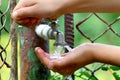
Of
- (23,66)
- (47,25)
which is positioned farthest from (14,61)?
(47,25)

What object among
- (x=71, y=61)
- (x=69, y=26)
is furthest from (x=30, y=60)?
(x=71, y=61)

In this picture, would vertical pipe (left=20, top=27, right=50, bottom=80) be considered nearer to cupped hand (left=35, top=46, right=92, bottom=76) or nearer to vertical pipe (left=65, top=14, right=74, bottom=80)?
vertical pipe (left=65, top=14, right=74, bottom=80)

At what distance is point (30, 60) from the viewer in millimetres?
920

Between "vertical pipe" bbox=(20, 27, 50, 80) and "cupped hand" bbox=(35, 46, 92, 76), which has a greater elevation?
"cupped hand" bbox=(35, 46, 92, 76)

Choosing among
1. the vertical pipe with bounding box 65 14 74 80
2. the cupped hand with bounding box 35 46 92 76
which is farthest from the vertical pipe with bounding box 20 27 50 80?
the cupped hand with bounding box 35 46 92 76

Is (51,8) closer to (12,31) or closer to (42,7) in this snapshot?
(42,7)

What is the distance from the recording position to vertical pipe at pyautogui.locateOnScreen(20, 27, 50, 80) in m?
0.91

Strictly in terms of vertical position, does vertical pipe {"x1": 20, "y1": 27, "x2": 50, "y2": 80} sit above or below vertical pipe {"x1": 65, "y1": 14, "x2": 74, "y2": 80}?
below

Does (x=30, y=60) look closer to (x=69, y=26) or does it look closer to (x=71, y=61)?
(x=69, y=26)

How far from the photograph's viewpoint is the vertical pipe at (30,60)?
3.00 ft

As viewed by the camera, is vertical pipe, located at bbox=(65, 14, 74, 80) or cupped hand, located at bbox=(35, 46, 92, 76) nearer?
cupped hand, located at bbox=(35, 46, 92, 76)

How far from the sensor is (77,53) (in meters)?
0.72

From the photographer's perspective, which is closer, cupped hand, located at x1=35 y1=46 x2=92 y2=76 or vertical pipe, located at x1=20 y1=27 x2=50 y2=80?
cupped hand, located at x1=35 y1=46 x2=92 y2=76

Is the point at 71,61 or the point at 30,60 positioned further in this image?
the point at 30,60
